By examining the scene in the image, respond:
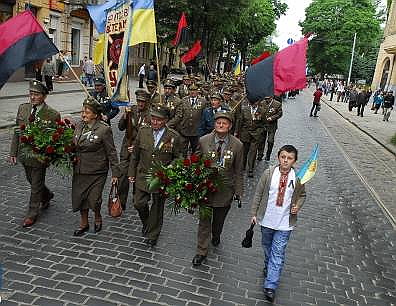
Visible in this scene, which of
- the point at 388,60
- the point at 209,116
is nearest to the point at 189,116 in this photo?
the point at 209,116

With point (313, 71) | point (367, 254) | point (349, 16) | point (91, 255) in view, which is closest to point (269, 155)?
point (367, 254)

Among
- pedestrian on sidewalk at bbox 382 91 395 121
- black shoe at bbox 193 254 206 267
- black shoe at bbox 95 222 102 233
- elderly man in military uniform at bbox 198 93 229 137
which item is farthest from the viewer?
pedestrian on sidewalk at bbox 382 91 395 121

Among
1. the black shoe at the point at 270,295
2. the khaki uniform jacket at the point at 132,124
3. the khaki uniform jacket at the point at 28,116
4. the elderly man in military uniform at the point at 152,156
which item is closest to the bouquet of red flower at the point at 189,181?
the elderly man in military uniform at the point at 152,156

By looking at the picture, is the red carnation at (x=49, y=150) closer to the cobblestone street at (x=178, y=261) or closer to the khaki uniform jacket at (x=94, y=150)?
the khaki uniform jacket at (x=94, y=150)

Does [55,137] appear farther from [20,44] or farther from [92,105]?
[20,44]

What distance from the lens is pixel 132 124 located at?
23.8 feet

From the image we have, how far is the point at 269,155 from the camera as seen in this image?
12.6 m

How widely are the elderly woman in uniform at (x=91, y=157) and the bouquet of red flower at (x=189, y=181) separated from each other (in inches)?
37.3

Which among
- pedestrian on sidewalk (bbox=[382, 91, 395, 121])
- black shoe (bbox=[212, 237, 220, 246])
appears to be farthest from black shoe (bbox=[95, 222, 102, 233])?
pedestrian on sidewalk (bbox=[382, 91, 395, 121])

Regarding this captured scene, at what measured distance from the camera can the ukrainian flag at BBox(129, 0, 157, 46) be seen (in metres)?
6.91

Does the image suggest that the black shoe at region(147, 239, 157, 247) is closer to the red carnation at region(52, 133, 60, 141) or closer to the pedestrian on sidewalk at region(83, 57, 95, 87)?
the red carnation at region(52, 133, 60, 141)

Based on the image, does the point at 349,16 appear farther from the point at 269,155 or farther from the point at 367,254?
the point at 367,254

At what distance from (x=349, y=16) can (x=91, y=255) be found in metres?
72.8

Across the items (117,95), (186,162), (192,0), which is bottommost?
(186,162)
